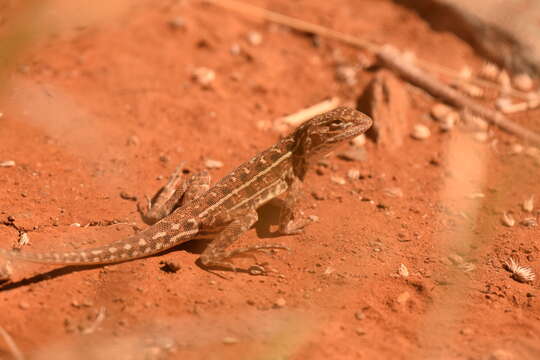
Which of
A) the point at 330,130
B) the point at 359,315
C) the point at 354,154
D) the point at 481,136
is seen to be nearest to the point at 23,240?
the point at 359,315

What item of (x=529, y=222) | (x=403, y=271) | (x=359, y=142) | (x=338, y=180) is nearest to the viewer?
(x=403, y=271)

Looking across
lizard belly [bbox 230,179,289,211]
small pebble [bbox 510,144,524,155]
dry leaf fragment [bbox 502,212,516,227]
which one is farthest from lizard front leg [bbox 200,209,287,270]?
small pebble [bbox 510,144,524,155]

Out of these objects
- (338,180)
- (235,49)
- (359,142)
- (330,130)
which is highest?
(330,130)

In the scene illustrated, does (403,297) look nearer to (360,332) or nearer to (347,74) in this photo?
(360,332)

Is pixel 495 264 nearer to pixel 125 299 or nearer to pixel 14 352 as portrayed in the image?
pixel 125 299

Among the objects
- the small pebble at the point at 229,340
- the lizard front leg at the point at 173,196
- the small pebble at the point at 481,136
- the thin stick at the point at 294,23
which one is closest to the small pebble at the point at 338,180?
the lizard front leg at the point at 173,196

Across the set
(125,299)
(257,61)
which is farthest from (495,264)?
(257,61)

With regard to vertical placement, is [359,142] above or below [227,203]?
above
